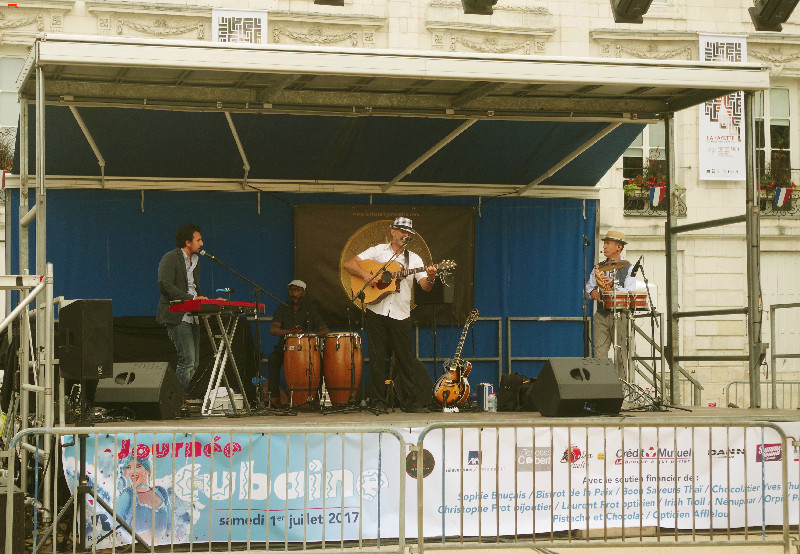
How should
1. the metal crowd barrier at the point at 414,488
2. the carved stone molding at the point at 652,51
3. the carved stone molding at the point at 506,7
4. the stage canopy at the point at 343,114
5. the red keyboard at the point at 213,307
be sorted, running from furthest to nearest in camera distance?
the carved stone molding at the point at 652,51 < the carved stone molding at the point at 506,7 < the red keyboard at the point at 213,307 < the stage canopy at the point at 343,114 < the metal crowd barrier at the point at 414,488

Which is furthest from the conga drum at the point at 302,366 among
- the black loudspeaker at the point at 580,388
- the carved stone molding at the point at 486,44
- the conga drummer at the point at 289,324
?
the carved stone molding at the point at 486,44

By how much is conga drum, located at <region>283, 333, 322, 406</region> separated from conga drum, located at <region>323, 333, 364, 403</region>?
0.12 m

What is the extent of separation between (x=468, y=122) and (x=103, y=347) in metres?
4.76

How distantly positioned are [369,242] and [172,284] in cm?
321

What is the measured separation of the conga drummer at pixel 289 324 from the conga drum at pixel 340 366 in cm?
70

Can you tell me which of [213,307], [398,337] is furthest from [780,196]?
[213,307]

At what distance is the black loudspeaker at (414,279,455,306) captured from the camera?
10742 mm

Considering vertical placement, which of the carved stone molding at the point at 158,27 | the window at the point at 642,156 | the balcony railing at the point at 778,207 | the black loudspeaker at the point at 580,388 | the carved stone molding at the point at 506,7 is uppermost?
the carved stone molding at the point at 506,7

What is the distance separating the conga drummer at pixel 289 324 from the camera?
39.8 ft

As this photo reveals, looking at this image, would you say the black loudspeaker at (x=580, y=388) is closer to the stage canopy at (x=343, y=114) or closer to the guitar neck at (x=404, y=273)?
the guitar neck at (x=404, y=273)

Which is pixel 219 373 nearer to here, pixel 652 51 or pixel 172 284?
pixel 172 284

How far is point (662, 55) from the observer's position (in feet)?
73.5

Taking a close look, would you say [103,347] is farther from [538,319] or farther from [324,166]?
[538,319]

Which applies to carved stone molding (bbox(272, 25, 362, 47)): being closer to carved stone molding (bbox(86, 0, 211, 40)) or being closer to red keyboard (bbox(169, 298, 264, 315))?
carved stone molding (bbox(86, 0, 211, 40))
